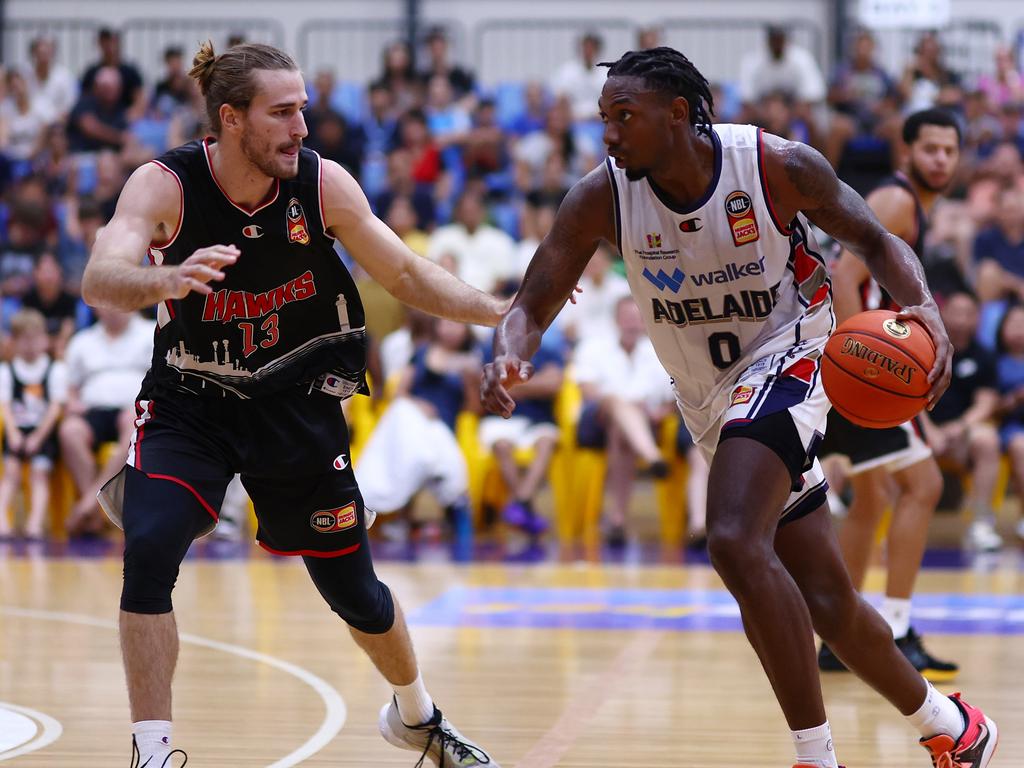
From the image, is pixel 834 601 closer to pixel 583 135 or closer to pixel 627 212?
pixel 627 212

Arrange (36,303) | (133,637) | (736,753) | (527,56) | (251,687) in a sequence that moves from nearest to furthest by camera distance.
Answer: (133,637) → (736,753) → (251,687) → (36,303) → (527,56)

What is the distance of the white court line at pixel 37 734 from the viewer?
4648 mm

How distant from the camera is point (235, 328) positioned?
4.08m

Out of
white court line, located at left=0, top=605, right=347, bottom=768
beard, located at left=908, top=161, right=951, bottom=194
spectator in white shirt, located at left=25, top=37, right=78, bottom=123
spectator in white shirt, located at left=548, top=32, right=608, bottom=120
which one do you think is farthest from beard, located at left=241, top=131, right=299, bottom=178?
spectator in white shirt, located at left=25, top=37, right=78, bottom=123

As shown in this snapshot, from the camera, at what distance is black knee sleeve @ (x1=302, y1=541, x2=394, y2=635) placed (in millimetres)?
4191

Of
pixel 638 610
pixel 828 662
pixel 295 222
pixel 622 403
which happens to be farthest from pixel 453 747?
pixel 622 403

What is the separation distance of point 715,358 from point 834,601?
30.0 inches

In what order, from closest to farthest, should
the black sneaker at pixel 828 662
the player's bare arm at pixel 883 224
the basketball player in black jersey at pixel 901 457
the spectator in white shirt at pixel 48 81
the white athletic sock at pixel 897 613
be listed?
the player's bare arm at pixel 883 224 < the basketball player in black jersey at pixel 901 457 < the white athletic sock at pixel 897 613 < the black sneaker at pixel 828 662 < the spectator in white shirt at pixel 48 81

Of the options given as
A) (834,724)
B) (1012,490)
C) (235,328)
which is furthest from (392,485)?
(235,328)

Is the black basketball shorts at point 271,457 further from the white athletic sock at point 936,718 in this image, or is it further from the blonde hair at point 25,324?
the blonde hair at point 25,324

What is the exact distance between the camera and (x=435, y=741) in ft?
14.5

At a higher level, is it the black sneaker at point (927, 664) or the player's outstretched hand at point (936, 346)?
the player's outstretched hand at point (936, 346)

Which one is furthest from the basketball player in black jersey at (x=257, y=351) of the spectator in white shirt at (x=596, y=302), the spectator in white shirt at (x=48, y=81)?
the spectator in white shirt at (x=48, y=81)

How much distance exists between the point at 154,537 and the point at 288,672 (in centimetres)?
237
